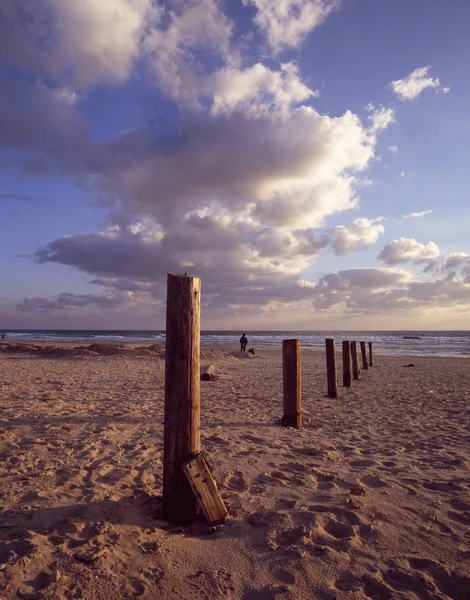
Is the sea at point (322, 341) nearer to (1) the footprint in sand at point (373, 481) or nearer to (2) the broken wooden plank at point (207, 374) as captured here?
(2) the broken wooden plank at point (207, 374)

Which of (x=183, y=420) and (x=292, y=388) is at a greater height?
(x=183, y=420)

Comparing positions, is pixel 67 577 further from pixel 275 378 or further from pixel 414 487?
pixel 275 378

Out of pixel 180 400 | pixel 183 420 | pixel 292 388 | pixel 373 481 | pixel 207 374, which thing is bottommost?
pixel 373 481

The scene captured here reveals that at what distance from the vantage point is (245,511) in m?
3.90

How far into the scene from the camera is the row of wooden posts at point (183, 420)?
361 cm

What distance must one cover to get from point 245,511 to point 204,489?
2.02ft

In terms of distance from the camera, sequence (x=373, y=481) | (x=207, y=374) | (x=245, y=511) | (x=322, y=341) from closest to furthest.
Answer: (x=245, y=511) < (x=373, y=481) < (x=207, y=374) < (x=322, y=341)

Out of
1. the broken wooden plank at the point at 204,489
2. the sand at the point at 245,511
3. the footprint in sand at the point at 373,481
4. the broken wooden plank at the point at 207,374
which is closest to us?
the sand at the point at 245,511

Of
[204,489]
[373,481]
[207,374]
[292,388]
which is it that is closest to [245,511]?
[204,489]

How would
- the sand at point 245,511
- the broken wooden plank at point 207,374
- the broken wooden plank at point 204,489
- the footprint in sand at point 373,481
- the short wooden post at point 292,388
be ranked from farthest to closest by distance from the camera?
the broken wooden plank at point 207,374, the short wooden post at point 292,388, the footprint in sand at point 373,481, the broken wooden plank at point 204,489, the sand at point 245,511

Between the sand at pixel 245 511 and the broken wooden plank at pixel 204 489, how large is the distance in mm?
117

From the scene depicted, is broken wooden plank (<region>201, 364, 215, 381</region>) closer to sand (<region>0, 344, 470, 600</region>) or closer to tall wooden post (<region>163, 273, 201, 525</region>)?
sand (<region>0, 344, 470, 600</region>)

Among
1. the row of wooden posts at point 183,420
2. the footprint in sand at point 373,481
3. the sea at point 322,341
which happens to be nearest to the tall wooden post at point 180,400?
the row of wooden posts at point 183,420

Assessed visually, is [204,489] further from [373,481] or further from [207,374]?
[207,374]
